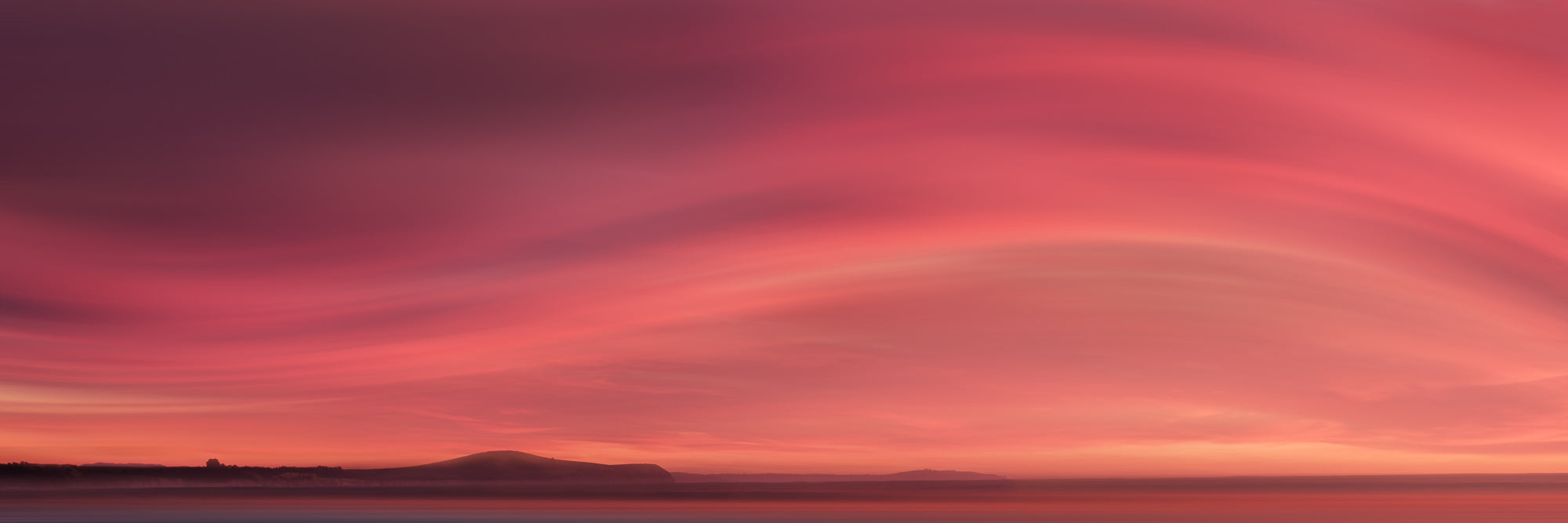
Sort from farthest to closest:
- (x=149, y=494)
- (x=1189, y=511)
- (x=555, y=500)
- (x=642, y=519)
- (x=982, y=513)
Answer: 1. (x=149, y=494)
2. (x=555, y=500)
3. (x=1189, y=511)
4. (x=982, y=513)
5. (x=642, y=519)

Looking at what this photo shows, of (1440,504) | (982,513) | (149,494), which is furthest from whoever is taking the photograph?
(149,494)

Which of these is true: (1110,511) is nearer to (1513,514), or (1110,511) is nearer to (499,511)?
(1513,514)

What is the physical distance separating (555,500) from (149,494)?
3355cm

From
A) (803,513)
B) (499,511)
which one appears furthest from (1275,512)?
(499,511)

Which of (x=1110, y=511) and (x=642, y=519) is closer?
(x=642, y=519)

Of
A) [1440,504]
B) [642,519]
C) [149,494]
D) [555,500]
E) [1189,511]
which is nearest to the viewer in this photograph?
[642,519]

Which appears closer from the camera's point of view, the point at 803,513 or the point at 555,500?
the point at 803,513

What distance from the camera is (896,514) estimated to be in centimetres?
5434

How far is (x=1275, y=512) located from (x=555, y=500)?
4302cm

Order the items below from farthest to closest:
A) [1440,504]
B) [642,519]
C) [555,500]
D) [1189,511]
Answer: [555,500]
[1440,504]
[1189,511]
[642,519]

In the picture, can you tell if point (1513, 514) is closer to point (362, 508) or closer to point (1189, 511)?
point (1189, 511)

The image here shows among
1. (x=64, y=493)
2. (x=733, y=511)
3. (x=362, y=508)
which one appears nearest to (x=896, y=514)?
(x=733, y=511)

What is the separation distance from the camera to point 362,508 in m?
61.1

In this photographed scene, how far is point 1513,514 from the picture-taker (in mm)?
54438
